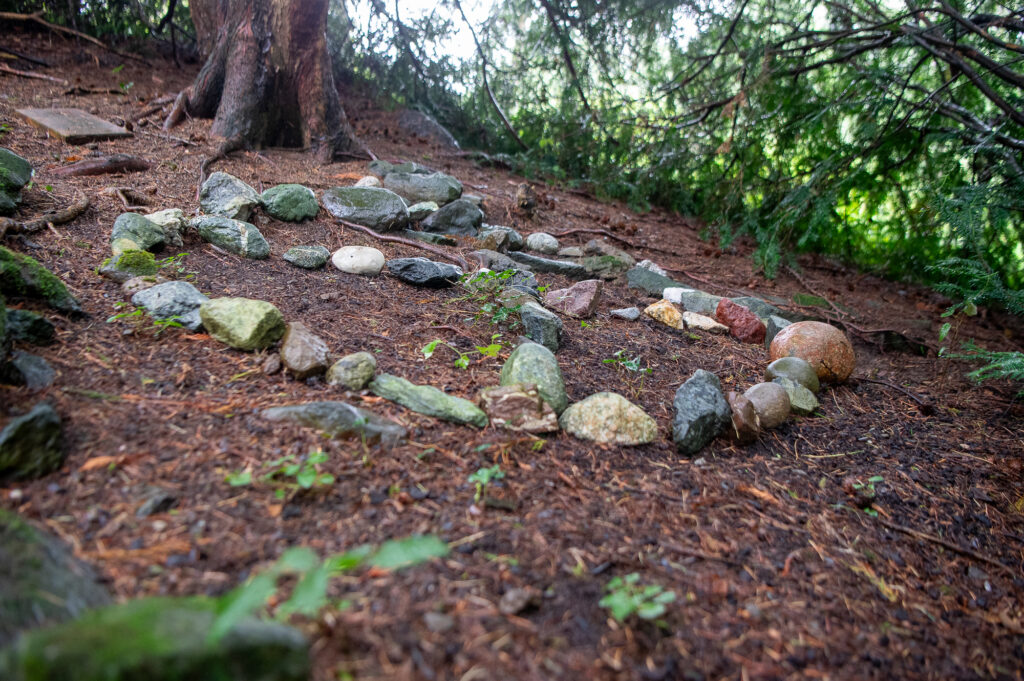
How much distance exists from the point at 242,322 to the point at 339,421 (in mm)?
792

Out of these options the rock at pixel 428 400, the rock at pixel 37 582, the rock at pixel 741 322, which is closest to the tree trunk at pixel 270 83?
the rock at pixel 428 400

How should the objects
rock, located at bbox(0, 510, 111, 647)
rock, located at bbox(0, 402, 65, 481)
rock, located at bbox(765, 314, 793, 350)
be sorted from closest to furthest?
rock, located at bbox(0, 510, 111, 647)
rock, located at bbox(0, 402, 65, 481)
rock, located at bbox(765, 314, 793, 350)

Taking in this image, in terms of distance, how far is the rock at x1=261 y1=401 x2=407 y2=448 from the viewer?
2135mm

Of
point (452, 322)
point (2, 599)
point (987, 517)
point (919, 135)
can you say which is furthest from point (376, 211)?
point (919, 135)

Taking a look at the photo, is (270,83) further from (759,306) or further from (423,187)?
(759,306)

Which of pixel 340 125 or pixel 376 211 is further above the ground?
pixel 340 125

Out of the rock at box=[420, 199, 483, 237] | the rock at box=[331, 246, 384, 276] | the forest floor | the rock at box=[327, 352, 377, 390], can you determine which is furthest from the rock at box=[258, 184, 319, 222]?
the rock at box=[327, 352, 377, 390]

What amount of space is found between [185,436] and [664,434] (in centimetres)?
186

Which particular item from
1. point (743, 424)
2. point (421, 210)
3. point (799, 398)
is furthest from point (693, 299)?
point (421, 210)

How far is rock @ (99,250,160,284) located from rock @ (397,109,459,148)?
5105 mm

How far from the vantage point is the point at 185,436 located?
1.99 m

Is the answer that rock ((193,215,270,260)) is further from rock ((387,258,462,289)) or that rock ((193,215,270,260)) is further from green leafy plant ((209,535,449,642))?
green leafy plant ((209,535,449,642))

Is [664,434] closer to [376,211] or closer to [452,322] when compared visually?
[452,322]

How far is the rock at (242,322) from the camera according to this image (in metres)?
2.58
